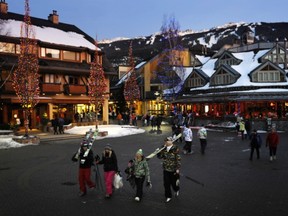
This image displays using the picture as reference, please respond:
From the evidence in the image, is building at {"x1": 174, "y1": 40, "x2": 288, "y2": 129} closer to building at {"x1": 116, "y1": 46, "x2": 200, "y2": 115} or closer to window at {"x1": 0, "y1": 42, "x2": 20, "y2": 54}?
building at {"x1": 116, "y1": 46, "x2": 200, "y2": 115}

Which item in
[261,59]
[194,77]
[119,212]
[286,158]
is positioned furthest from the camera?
[194,77]

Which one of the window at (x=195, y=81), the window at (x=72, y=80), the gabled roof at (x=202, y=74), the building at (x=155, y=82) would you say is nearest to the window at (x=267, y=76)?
the gabled roof at (x=202, y=74)

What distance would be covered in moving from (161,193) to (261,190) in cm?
295

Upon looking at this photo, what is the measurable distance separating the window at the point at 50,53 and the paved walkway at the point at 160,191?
21.0 meters

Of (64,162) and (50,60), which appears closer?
(64,162)

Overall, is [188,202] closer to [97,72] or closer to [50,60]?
[97,72]

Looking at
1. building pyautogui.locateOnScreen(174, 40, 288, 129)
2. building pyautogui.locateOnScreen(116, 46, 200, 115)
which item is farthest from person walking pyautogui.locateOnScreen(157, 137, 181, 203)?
building pyautogui.locateOnScreen(116, 46, 200, 115)

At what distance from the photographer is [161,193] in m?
9.95

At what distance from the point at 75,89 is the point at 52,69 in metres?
3.46

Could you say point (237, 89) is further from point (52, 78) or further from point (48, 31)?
point (48, 31)

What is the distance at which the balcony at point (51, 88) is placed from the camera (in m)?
33.8

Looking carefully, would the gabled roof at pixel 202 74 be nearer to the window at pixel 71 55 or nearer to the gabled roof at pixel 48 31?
the gabled roof at pixel 48 31

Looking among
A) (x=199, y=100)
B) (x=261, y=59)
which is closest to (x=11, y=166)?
(x=199, y=100)

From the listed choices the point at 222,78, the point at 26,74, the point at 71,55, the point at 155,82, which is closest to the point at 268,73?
the point at 222,78
